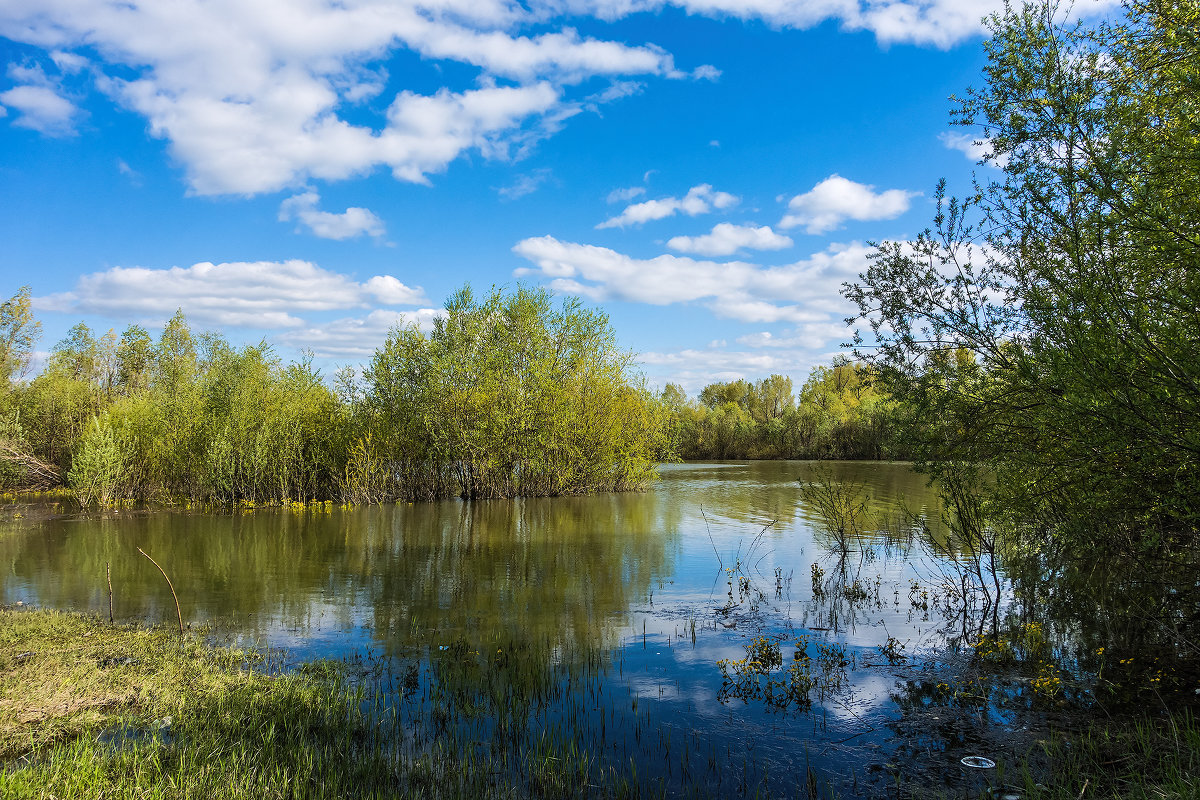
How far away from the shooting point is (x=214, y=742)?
5.28 m

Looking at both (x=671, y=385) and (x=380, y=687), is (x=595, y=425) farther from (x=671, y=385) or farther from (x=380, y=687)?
(x=671, y=385)

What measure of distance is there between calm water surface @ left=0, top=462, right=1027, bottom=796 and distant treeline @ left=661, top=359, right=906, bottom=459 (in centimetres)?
3473

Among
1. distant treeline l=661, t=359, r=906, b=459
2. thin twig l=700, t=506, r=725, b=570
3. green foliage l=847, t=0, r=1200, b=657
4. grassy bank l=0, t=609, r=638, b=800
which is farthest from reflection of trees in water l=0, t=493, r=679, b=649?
distant treeline l=661, t=359, r=906, b=459

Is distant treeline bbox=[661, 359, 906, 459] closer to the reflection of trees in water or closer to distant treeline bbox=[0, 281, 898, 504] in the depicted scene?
distant treeline bbox=[0, 281, 898, 504]

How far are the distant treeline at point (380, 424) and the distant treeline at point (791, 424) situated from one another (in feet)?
72.6

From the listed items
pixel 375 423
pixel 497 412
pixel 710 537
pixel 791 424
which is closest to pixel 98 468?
pixel 375 423

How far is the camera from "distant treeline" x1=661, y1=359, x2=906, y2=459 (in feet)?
185

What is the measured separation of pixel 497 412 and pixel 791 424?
4186cm

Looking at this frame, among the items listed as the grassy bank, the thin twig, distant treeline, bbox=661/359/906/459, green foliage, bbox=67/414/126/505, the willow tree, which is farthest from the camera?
distant treeline, bbox=661/359/906/459

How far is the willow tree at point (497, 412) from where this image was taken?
89.6 ft

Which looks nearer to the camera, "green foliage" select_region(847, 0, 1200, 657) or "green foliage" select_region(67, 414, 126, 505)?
"green foliage" select_region(847, 0, 1200, 657)

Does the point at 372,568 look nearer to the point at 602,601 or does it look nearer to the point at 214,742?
the point at 602,601

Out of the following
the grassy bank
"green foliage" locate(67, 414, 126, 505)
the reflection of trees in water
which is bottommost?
the reflection of trees in water

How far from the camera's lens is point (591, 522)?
68.9 feet
